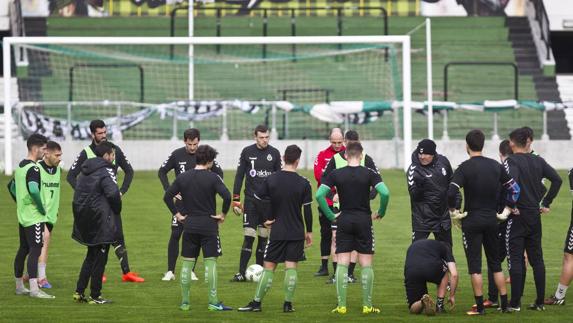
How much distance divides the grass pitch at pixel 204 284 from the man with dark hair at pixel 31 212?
29 centimetres

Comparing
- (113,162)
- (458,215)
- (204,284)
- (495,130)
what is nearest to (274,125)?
(495,130)

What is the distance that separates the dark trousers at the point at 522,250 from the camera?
15.5 metres

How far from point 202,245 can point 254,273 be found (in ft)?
9.20

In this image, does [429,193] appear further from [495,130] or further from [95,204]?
[495,130]

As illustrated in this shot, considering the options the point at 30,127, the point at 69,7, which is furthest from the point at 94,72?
the point at 69,7

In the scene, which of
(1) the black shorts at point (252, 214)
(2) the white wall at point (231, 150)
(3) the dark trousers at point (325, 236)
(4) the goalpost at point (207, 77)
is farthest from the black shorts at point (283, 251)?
(4) the goalpost at point (207, 77)

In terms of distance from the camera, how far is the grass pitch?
1515 centimetres

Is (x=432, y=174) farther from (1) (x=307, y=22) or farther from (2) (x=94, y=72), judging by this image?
(1) (x=307, y=22)

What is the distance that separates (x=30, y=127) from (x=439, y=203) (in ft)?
Answer: 72.7

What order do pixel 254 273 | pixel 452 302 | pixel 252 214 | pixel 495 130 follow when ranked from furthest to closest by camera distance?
pixel 495 130 < pixel 252 214 < pixel 254 273 < pixel 452 302

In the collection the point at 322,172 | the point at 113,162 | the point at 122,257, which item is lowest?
the point at 122,257

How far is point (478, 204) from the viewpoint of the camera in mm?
15070

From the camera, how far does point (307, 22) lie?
48.5 meters

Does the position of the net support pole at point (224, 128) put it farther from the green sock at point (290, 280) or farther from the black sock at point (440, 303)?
the black sock at point (440, 303)
